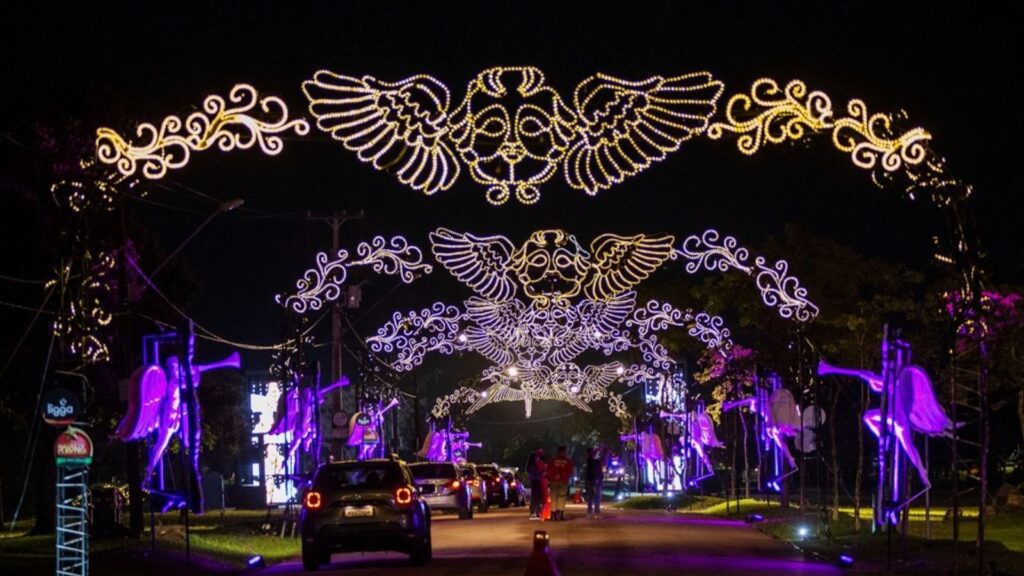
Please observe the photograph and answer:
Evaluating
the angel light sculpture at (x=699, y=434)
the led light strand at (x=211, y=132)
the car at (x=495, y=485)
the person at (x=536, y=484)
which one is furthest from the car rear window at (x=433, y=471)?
the led light strand at (x=211, y=132)

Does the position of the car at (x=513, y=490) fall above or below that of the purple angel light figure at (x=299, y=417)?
below

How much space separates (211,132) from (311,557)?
268 inches

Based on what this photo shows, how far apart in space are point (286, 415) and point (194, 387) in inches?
411

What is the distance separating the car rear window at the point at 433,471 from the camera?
1533 inches

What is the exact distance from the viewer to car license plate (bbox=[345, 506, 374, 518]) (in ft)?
72.0

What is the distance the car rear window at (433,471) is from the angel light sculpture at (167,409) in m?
16.5

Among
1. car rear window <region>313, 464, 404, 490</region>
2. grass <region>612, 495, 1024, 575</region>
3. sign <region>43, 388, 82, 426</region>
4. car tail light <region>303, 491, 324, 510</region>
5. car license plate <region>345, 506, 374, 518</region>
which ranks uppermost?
sign <region>43, 388, 82, 426</region>

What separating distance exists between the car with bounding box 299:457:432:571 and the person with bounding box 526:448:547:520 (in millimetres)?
14518

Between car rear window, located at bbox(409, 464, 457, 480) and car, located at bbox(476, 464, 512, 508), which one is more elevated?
car rear window, located at bbox(409, 464, 457, 480)

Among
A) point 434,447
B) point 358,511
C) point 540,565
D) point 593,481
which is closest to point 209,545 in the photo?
point 358,511

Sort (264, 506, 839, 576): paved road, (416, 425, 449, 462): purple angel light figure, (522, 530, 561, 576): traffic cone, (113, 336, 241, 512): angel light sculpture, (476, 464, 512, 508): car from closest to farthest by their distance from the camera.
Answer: (522, 530, 561, 576): traffic cone → (264, 506, 839, 576): paved road → (113, 336, 241, 512): angel light sculpture → (476, 464, 512, 508): car → (416, 425, 449, 462): purple angel light figure

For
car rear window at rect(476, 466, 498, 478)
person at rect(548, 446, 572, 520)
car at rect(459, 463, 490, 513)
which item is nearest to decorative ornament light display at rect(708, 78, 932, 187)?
person at rect(548, 446, 572, 520)

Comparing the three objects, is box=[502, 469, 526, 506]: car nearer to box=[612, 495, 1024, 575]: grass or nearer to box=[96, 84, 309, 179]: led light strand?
box=[612, 495, 1024, 575]: grass

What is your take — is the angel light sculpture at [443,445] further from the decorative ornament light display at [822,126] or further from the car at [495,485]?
the decorative ornament light display at [822,126]
